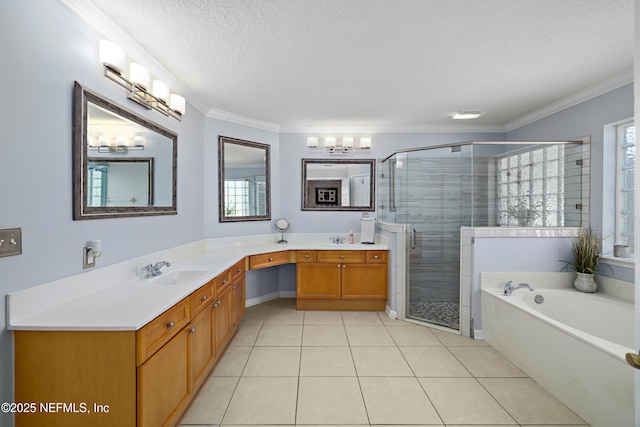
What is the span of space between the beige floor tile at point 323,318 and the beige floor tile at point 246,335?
555 millimetres

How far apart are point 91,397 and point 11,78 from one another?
1415mm

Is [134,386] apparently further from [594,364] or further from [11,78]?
[594,364]

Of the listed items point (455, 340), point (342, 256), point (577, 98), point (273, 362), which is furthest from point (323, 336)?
point (577, 98)

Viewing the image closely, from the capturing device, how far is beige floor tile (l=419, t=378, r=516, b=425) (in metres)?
1.73

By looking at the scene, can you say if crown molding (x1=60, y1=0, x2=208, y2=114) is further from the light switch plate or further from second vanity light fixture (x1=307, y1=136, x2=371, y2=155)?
second vanity light fixture (x1=307, y1=136, x2=371, y2=155)

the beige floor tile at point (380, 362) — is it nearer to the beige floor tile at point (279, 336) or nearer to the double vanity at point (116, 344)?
the beige floor tile at point (279, 336)

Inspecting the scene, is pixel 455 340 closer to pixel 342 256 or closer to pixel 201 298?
pixel 342 256

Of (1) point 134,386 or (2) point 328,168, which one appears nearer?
(1) point 134,386

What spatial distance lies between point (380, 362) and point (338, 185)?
7.93 ft

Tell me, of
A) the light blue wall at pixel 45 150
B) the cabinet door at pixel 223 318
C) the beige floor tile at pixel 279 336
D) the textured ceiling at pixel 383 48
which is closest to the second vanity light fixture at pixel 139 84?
the light blue wall at pixel 45 150

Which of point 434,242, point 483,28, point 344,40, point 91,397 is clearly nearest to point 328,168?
point 434,242

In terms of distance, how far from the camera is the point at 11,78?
1228 mm

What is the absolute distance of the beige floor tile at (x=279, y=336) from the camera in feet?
8.87

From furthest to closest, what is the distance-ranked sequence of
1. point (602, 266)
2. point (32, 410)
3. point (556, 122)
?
1. point (556, 122)
2. point (602, 266)
3. point (32, 410)
